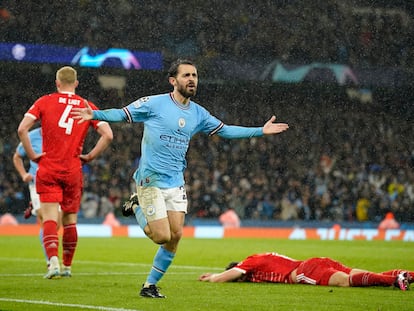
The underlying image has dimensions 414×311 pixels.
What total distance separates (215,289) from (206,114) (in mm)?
1627

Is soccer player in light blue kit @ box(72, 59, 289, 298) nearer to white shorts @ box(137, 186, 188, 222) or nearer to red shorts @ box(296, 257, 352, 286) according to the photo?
white shorts @ box(137, 186, 188, 222)

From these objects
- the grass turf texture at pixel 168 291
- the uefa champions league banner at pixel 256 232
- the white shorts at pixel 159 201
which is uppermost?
the white shorts at pixel 159 201

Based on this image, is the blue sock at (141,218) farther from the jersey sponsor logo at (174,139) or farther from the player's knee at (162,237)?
the jersey sponsor logo at (174,139)

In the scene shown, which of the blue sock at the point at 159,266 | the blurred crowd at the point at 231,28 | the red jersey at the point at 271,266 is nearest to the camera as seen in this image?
the blue sock at the point at 159,266

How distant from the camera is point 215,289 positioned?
8.61 meters

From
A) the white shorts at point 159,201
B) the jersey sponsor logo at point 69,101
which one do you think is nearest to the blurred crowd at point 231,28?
the jersey sponsor logo at point 69,101

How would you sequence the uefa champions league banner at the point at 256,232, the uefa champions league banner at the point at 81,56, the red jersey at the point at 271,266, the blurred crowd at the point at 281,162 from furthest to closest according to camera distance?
the blurred crowd at the point at 281,162
the uefa champions league banner at the point at 81,56
the uefa champions league banner at the point at 256,232
the red jersey at the point at 271,266

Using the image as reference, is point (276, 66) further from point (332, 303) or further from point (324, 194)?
point (332, 303)

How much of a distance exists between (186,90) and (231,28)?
22.0m

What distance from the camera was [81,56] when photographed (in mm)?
26922

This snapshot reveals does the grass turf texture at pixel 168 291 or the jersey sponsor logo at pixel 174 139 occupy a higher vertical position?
the jersey sponsor logo at pixel 174 139

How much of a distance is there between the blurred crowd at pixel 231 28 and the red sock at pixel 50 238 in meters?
17.8

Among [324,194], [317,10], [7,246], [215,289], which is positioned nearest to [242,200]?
[324,194]

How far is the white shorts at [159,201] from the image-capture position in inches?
319
